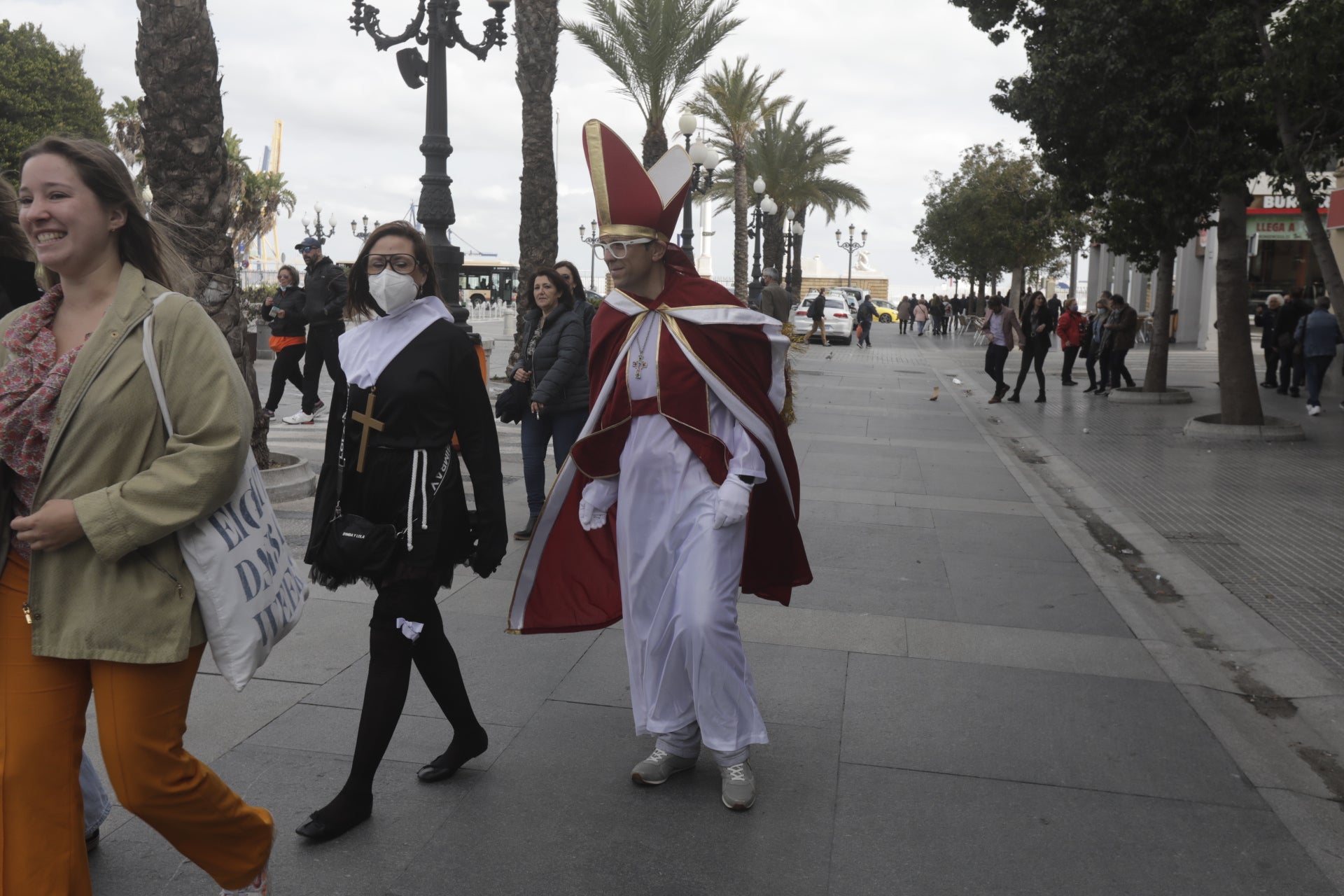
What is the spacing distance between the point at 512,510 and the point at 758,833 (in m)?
5.41

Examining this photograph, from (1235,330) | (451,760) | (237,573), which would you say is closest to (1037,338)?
(1235,330)

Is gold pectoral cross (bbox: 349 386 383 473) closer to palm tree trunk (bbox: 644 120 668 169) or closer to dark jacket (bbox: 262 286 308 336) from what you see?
dark jacket (bbox: 262 286 308 336)

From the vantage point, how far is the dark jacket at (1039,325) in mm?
19125

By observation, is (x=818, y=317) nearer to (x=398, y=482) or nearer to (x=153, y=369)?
(x=398, y=482)

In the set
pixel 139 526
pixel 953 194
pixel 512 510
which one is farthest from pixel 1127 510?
pixel 953 194

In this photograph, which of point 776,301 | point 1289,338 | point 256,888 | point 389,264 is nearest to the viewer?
point 256,888

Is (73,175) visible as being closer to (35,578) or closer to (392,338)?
(35,578)

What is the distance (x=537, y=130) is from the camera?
18.3 meters

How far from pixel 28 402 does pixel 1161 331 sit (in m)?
18.2

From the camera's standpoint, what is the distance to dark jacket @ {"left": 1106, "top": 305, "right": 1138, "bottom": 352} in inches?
776

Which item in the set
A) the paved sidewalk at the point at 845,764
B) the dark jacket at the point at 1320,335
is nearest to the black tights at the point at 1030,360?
the dark jacket at the point at 1320,335

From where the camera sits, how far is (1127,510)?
373 inches

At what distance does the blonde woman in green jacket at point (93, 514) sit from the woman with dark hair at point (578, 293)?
16.1 feet

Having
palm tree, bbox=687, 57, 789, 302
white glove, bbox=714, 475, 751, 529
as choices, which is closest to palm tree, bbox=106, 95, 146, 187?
palm tree, bbox=687, 57, 789, 302
